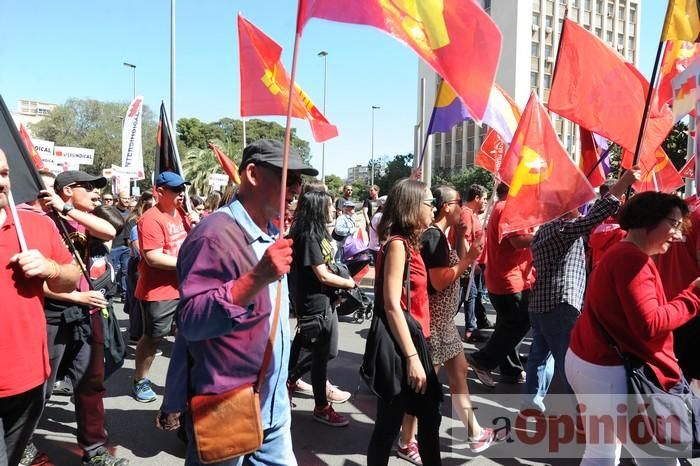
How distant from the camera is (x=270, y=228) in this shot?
229 centimetres

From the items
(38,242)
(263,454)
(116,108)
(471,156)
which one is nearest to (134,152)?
(38,242)

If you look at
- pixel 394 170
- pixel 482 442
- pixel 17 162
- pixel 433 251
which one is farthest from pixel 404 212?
pixel 394 170

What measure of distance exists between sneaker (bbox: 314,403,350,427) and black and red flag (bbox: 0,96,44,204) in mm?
2636

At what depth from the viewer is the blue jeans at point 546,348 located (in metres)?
3.64

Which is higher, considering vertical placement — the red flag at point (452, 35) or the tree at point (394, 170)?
the tree at point (394, 170)

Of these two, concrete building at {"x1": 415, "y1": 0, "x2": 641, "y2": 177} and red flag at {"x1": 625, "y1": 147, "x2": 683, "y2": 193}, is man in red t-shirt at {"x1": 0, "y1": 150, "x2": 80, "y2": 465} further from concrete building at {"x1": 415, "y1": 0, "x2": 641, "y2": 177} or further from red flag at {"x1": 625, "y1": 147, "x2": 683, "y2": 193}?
concrete building at {"x1": 415, "y1": 0, "x2": 641, "y2": 177}

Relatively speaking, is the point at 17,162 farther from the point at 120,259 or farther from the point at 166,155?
the point at 120,259

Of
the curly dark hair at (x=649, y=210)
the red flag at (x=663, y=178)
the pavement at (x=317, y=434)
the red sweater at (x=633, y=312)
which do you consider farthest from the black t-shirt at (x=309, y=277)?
the red flag at (x=663, y=178)

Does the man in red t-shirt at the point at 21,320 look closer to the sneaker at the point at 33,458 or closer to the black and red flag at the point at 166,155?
the sneaker at the point at 33,458

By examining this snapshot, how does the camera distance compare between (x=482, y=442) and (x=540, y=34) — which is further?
(x=540, y=34)

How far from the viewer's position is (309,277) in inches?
158

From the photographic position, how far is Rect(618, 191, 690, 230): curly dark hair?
2.51 meters

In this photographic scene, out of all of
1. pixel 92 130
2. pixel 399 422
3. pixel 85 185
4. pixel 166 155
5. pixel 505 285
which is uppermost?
pixel 92 130

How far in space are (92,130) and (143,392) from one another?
4510 cm
